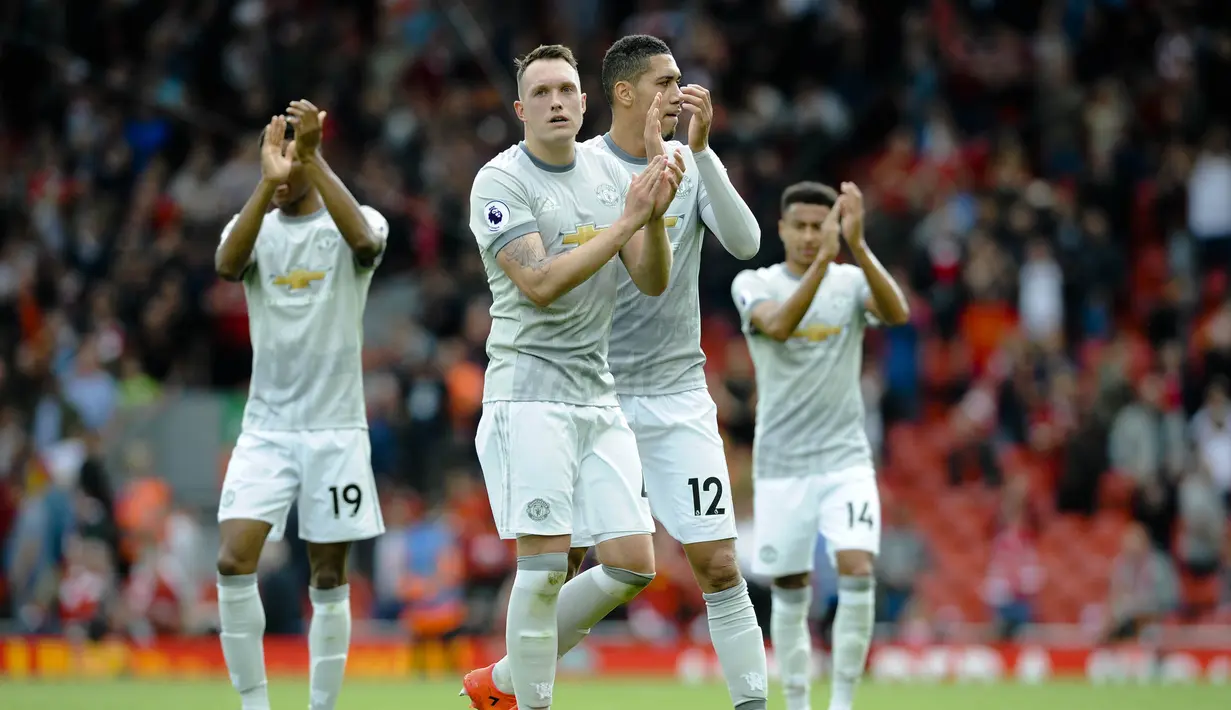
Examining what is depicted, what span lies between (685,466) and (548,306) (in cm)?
114

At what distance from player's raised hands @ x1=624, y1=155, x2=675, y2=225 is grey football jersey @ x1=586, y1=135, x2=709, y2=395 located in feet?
3.78

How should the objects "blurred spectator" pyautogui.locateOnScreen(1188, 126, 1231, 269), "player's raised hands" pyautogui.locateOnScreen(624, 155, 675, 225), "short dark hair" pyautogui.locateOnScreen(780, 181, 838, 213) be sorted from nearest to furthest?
"player's raised hands" pyautogui.locateOnScreen(624, 155, 675, 225) < "short dark hair" pyautogui.locateOnScreen(780, 181, 838, 213) < "blurred spectator" pyautogui.locateOnScreen(1188, 126, 1231, 269)

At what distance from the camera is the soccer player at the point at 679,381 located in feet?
25.3

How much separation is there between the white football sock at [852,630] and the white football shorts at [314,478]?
2.64 m

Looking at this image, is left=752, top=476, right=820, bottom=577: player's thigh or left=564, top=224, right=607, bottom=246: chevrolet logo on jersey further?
left=752, top=476, right=820, bottom=577: player's thigh

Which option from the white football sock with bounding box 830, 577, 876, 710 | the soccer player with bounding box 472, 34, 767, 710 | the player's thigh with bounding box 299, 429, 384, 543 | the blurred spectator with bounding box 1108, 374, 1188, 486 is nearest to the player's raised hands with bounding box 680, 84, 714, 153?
the soccer player with bounding box 472, 34, 767, 710

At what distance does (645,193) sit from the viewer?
698 centimetres

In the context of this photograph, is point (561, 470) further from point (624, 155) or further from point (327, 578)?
point (327, 578)

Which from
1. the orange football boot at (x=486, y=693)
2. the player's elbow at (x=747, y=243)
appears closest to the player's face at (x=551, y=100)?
the player's elbow at (x=747, y=243)

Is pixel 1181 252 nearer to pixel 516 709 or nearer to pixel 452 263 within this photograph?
pixel 452 263

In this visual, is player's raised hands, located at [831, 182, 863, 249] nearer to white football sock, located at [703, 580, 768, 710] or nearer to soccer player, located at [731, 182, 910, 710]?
soccer player, located at [731, 182, 910, 710]

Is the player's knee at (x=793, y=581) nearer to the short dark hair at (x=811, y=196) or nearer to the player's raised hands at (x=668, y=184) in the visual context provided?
the short dark hair at (x=811, y=196)

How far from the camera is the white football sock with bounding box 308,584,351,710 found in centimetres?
882

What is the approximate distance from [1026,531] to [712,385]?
3.29 metres
